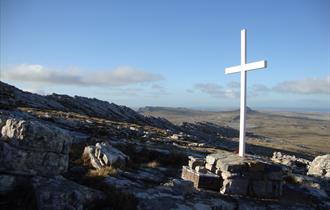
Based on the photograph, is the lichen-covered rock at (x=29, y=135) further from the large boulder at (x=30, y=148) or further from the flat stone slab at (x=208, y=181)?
the flat stone slab at (x=208, y=181)

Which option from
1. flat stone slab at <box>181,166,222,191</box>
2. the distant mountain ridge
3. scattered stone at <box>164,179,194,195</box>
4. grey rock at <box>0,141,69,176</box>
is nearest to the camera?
grey rock at <box>0,141,69,176</box>

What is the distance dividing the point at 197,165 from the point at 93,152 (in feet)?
15.1

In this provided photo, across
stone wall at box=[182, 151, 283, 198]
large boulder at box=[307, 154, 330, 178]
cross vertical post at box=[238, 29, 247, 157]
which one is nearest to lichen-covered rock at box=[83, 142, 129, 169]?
stone wall at box=[182, 151, 283, 198]

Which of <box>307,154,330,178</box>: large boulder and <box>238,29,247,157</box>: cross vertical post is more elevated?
<box>238,29,247,157</box>: cross vertical post

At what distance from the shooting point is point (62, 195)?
12359 millimetres

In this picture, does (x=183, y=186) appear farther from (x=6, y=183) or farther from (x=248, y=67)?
(x=248, y=67)

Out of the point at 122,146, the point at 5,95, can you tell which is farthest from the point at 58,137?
the point at 5,95

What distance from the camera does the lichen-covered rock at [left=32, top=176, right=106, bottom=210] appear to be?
1209 centimetres

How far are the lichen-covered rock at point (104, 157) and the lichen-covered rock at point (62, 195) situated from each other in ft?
14.1

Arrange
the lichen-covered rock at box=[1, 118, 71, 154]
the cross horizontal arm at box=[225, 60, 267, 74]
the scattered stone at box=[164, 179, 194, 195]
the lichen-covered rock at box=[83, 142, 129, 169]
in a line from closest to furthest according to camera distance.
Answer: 1. the lichen-covered rock at box=[1, 118, 71, 154]
2. the scattered stone at box=[164, 179, 194, 195]
3. the lichen-covered rock at box=[83, 142, 129, 169]
4. the cross horizontal arm at box=[225, 60, 267, 74]

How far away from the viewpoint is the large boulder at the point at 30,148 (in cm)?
1305

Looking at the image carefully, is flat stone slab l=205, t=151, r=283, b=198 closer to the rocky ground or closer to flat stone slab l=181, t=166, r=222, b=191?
flat stone slab l=181, t=166, r=222, b=191

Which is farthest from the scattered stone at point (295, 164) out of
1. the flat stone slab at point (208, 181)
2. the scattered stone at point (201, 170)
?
the flat stone slab at point (208, 181)

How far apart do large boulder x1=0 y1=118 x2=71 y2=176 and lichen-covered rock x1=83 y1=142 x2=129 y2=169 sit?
3818 millimetres
